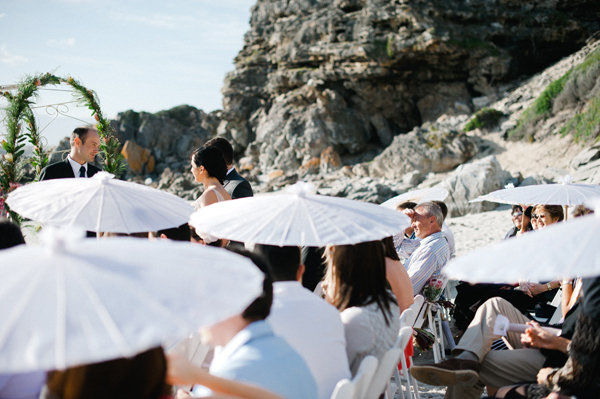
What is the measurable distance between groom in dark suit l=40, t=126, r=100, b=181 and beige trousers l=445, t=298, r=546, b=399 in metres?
4.05

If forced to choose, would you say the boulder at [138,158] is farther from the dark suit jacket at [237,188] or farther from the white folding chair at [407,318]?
the white folding chair at [407,318]

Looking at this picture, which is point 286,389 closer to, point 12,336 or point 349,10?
point 12,336

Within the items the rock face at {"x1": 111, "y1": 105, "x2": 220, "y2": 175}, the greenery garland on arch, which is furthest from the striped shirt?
the rock face at {"x1": 111, "y1": 105, "x2": 220, "y2": 175}

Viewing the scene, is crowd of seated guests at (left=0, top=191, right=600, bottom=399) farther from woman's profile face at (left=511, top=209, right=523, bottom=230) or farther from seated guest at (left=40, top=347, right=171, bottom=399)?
woman's profile face at (left=511, top=209, right=523, bottom=230)

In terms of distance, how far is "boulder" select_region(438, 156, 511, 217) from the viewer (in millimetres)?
13586

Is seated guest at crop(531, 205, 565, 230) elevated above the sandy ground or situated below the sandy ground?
below

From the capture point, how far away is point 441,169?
20.1m

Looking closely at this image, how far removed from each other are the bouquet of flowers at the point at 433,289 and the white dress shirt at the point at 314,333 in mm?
2230

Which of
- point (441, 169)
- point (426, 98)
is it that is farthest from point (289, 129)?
point (441, 169)

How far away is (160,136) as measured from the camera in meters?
44.2

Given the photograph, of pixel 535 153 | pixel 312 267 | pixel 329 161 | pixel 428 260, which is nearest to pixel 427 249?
pixel 428 260

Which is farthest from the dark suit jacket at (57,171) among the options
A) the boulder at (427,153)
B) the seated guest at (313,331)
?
the boulder at (427,153)

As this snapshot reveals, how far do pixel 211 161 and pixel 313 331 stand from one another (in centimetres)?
260

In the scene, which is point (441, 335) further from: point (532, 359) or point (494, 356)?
point (532, 359)
